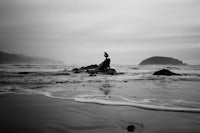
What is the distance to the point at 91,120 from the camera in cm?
310

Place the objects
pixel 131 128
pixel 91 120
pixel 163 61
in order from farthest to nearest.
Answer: pixel 163 61, pixel 91 120, pixel 131 128

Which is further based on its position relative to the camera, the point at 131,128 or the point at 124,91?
the point at 124,91

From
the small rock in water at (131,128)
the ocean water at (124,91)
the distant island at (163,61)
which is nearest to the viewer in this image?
the small rock in water at (131,128)

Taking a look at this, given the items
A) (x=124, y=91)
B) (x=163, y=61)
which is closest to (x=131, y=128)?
(x=124, y=91)

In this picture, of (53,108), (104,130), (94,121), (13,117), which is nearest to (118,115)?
(94,121)

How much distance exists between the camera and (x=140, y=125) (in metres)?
2.80

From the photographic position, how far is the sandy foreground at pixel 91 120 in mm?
→ 2611

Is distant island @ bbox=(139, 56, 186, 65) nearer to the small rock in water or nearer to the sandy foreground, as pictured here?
the sandy foreground

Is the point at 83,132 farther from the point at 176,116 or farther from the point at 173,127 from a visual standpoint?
the point at 176,116

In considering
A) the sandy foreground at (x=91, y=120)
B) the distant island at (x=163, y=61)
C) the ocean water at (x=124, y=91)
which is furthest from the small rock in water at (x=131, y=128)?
the distant island at (x=163, y=61)

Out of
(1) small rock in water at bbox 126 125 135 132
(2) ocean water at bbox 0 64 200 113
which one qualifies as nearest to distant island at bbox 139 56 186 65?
(2) ocean water at bbox 0 64 200 113

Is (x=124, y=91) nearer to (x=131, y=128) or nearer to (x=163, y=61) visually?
(x=131, y=128)

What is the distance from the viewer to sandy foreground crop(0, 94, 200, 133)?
8.57 feet

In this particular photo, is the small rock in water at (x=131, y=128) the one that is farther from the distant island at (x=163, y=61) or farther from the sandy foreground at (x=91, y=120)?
the distant island at (x=163, y=61)
